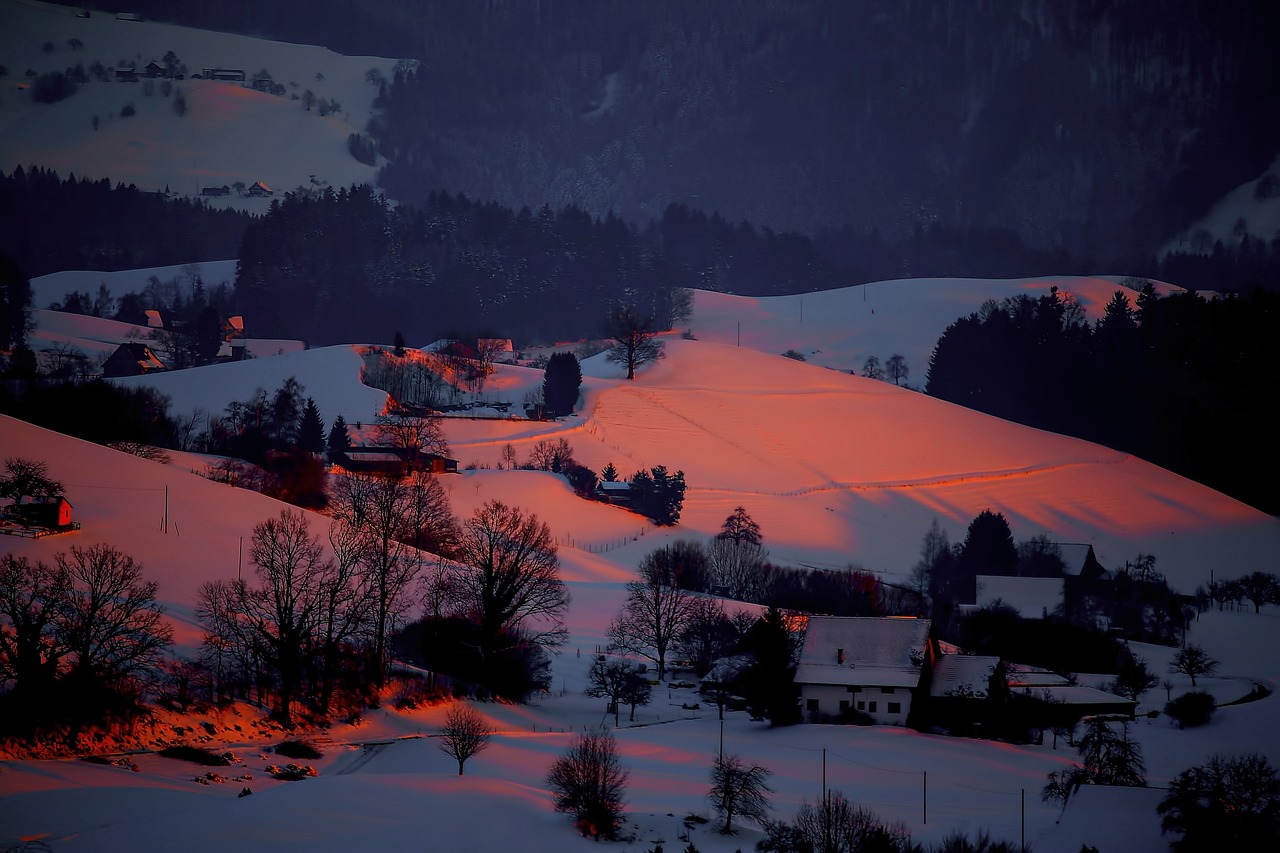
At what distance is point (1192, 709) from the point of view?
92.3 ft

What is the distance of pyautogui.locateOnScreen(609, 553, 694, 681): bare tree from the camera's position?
33.3 meters

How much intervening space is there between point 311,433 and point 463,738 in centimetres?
3255

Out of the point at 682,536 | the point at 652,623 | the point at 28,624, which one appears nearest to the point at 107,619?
the point at 28,624

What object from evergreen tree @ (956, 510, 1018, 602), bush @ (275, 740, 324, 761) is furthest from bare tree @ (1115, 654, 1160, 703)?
bush @ (275, 740, 324, 761)

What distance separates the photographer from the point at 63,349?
76.3 meters

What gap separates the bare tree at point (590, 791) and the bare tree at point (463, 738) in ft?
5.15

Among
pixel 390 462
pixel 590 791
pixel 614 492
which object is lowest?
pixel 590 791

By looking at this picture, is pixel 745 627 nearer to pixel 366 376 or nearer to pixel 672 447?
pixel 672 447

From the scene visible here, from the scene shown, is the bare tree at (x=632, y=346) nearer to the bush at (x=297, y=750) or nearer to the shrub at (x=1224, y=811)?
the bush at (x=297, y=750)

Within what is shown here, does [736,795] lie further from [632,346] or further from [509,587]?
[632,346]

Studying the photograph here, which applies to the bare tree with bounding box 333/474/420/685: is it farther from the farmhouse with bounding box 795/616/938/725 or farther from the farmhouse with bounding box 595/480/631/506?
the farmhouse with bounding box 595/480/631/506

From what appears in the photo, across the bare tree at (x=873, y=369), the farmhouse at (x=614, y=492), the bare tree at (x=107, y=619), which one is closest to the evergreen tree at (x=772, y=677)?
the bare tree at (x=107, y=619)

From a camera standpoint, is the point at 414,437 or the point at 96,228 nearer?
the point at 414,437

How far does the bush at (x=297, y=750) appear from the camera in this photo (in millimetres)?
21547
